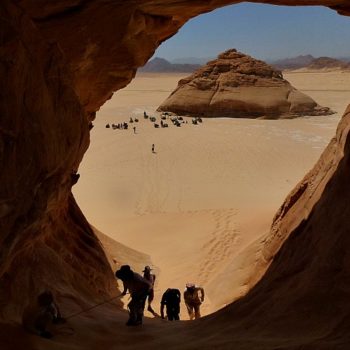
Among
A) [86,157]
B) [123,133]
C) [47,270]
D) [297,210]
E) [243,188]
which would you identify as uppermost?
[123,133]

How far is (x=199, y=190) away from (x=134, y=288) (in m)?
10.1

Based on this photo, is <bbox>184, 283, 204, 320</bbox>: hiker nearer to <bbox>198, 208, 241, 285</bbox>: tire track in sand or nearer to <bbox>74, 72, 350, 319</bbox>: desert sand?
<bbox>74, 72, 350, 319</bbox>: desert sand

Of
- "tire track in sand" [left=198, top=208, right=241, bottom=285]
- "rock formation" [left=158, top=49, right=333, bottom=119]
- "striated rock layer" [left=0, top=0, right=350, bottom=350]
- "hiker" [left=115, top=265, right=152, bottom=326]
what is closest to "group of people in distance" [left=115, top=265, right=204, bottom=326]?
"hiker" [left=115, top=265, right=152, bottom=326]

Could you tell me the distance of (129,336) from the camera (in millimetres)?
5945

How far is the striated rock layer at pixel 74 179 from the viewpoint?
4.75 metres

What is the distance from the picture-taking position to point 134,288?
6.29 meters

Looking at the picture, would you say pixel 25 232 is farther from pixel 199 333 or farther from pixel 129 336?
pixel 199 333

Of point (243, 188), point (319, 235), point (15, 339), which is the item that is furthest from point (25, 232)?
point (243, 188)

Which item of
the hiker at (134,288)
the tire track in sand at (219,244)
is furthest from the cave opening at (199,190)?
the hiker at (134,288)

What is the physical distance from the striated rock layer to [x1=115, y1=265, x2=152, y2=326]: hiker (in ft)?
2.70

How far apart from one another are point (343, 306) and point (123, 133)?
896 inches

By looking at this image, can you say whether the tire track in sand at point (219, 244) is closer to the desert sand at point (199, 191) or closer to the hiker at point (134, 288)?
the desert sand at point (199, 191)

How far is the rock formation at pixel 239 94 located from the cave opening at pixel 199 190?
1298mm

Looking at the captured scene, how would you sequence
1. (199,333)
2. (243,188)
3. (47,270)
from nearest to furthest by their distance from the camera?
1. (199,333)
2. (47,270)
3. (243,188)
